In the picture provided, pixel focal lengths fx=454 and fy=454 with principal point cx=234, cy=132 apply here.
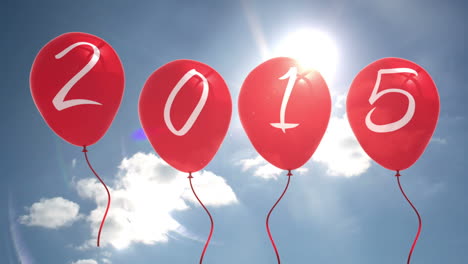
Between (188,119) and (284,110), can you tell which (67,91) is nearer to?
(188,119)

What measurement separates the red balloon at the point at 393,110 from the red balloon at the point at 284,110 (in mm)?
455

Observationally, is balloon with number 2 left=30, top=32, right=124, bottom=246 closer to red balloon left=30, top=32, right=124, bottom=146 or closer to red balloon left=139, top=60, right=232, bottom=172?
red balloon left=30, top=32, right=124, bottom=146

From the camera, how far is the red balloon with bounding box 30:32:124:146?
16.5 ft

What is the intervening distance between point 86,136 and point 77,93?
20.4 inches

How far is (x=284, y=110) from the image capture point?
16.6ft

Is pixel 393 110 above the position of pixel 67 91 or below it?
below

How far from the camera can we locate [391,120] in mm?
5223

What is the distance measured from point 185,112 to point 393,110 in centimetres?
237

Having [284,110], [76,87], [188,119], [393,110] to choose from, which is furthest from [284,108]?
[76,87]

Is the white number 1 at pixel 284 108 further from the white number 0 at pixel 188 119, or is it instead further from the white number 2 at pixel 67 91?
the white number 2 at pixel 67 91

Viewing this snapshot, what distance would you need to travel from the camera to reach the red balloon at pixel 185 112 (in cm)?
500

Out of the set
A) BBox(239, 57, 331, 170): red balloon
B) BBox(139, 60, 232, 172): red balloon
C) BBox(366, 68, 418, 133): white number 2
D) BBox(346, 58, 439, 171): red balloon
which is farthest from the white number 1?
BBox(366, 68, 418, 133): white number 2

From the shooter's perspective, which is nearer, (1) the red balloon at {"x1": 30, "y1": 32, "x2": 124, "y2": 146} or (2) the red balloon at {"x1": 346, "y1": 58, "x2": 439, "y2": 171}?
(1) the red balloon at {"x1": 30, "y1": 32, "x2": 124, "y2": 146}

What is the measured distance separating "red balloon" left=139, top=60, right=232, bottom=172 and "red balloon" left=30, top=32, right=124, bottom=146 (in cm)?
43
